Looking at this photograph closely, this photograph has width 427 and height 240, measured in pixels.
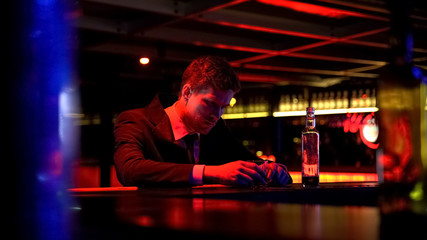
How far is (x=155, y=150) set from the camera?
2357 millimetres

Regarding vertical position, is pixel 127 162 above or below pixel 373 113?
below

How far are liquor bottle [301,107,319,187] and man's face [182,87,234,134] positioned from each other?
0.48 metres

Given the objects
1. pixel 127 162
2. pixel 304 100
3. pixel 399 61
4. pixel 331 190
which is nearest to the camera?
pixel 399 61

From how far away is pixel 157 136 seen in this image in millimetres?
2357

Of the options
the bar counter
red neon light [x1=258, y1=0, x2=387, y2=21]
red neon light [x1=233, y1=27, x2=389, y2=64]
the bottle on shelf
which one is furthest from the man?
the bottle on shelf

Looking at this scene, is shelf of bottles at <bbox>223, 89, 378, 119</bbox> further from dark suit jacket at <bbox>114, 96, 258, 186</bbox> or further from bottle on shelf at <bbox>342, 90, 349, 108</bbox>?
dark suit jacket at <bbox>114, 96, 258, 186</bbox>

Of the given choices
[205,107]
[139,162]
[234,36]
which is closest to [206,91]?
[205,107]

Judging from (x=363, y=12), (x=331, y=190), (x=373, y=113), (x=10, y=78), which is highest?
(x=363, y=12)

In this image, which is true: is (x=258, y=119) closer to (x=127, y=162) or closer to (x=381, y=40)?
(x=381, y=40)

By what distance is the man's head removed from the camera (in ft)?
7.68

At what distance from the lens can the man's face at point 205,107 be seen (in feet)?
7.72

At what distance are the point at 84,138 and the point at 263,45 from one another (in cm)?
397

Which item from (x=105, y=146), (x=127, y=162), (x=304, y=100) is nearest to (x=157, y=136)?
(x=127, y=162)

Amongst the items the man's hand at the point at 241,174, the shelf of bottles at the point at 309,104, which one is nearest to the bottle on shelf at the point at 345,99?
the shelf of bottles at the point at 309,104
